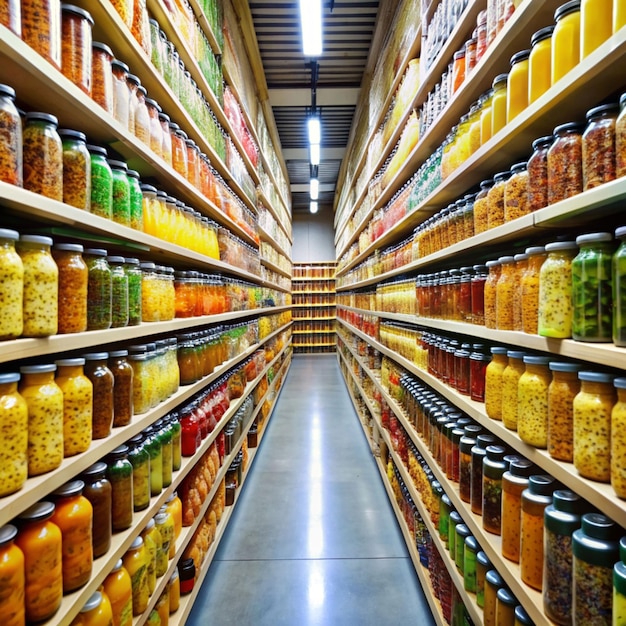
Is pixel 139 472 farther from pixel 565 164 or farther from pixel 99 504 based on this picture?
pixel 565 164

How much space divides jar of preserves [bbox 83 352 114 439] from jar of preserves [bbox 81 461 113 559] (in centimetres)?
10

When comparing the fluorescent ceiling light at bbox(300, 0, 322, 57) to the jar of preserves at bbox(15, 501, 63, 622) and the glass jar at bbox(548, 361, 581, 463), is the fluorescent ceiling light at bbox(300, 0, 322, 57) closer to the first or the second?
the glass jar at bbox(548, 361, 581, 463)

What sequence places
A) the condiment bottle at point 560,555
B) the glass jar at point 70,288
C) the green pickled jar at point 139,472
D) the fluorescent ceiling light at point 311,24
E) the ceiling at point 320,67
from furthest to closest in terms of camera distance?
1. the ceiling at point 320,67
2. the fluorescent ceiling light at point 311,24
3. the green pickled jar at point 139,472
4. the glass jar at point 70,288
5. the condiment bottle at point 560,555

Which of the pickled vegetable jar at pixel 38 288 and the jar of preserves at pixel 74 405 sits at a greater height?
the pickled vegetable jar at pixel 38 288

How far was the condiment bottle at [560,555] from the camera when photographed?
0.95 m

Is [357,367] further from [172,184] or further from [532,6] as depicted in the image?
[532,6]

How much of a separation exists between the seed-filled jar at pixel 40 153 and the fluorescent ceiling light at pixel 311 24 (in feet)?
8.63

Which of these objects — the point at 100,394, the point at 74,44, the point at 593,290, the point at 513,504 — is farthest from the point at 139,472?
the point at 593,290

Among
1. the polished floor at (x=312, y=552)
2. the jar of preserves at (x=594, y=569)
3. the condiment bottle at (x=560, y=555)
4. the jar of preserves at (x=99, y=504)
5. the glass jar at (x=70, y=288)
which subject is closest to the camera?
the jar of preserves at (x=594, y=569)

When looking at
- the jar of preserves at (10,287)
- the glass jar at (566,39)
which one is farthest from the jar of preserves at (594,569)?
the jar of preserves at (10,287)

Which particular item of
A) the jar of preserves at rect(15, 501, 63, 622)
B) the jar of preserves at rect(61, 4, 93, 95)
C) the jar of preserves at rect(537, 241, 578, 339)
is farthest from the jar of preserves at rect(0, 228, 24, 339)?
the jar of preserves at rect(537, 241, 578, 339)

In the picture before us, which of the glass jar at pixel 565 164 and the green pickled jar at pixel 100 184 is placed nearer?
the glass jar at pixel 565 164

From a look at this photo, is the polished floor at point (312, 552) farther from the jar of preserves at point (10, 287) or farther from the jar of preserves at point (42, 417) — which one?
the jar of preserves at point (10, 287)

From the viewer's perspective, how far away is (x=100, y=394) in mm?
1243
